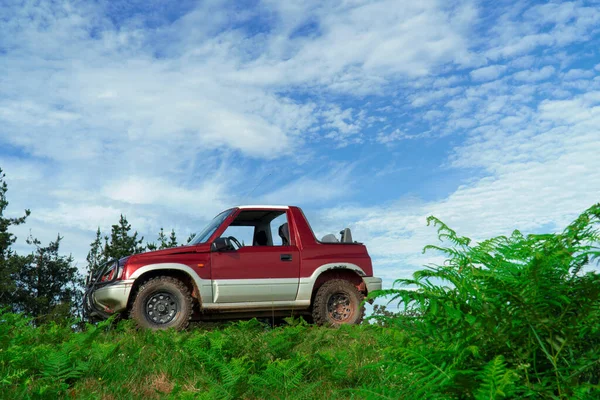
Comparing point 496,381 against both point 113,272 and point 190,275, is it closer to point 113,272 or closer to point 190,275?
point 190,275

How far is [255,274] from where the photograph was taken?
9945 mm

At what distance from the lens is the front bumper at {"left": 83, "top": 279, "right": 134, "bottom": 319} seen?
946 centimetres

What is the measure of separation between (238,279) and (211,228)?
142 cm

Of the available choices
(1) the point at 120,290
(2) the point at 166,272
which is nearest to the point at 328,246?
(2) the point at 166,272

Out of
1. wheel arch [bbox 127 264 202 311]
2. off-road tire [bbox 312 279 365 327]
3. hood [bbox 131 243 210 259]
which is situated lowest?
off-road tire [bbox 312 279 365 327]

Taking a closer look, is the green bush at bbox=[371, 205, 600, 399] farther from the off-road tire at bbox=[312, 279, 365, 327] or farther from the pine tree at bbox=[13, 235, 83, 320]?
the pine tree at bbox=[13, 235, 83, 320]

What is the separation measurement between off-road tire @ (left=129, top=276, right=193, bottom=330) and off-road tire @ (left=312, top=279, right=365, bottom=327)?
7.94ft

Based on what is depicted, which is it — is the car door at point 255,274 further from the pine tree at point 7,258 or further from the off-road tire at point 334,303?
the pine tree at point 7,258

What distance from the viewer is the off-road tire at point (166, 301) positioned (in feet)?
30.7

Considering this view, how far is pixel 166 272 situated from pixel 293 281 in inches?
93.7

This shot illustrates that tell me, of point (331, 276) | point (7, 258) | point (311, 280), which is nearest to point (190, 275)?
point (311, 280)

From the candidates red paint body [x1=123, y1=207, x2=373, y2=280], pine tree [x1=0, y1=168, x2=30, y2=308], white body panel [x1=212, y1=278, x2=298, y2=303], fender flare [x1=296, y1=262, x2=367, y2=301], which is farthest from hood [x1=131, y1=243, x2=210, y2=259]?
pine tree [x1=0, y1=168, x2=30, y2=308]

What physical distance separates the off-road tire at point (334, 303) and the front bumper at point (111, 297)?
3485mm

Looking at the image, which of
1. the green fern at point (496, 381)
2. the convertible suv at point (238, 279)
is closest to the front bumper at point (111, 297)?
the convertible suv at point (238, 279)
